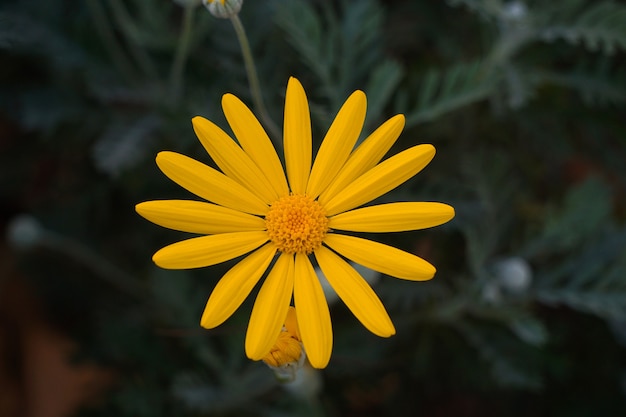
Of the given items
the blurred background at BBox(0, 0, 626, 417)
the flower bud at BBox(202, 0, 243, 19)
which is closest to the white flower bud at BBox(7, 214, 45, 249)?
the blurred background at BBox(0, 0, 626, 417)

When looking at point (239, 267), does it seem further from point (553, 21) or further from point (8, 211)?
point (8, 211)

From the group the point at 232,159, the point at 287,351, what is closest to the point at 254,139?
the point at 232,159

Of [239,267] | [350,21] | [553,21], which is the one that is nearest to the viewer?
[239,267]

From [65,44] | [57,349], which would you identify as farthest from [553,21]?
[57,349]

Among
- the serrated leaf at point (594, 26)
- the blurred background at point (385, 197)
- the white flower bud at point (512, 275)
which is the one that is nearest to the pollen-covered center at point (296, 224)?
the blurred background at point (385, 197)

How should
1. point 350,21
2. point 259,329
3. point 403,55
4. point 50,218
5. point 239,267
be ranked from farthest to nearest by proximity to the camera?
point 403,55
point 50,218
point 350,21
point 239,267
point 259,329

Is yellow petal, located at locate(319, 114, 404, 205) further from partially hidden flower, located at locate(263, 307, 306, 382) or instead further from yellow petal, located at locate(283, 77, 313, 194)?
partially hidden flower, located at locate(263, 307, 306, 382)

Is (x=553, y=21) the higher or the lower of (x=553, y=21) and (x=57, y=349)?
the higher

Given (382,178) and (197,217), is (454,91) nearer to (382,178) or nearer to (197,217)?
(382,178)
